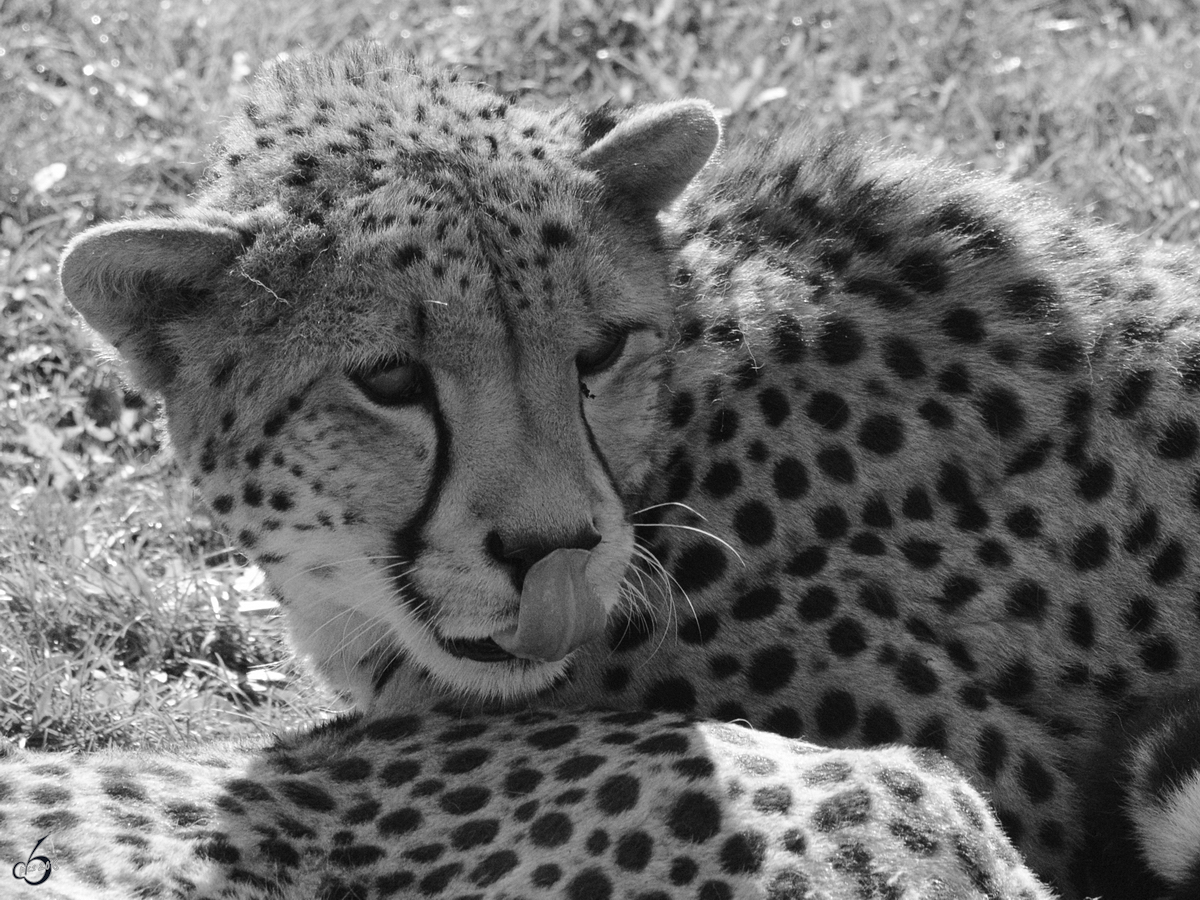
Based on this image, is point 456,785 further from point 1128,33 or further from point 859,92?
point 1128,33

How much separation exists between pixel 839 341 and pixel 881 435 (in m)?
0.19

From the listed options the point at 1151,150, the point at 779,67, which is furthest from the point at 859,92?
the point at 1151,150

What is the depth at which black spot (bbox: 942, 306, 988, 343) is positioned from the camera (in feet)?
10.4

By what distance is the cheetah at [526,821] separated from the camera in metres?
2.51

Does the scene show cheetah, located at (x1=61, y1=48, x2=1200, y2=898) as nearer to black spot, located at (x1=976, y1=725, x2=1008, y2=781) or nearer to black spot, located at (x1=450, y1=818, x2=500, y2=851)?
black spot, located at (x1=976, y1=725, x2=1008, y2=781)

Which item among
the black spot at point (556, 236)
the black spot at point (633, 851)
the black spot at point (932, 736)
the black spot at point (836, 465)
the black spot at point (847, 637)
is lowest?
the black spot at point (932, 736)

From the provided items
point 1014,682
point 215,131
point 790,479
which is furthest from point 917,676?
point 215,131

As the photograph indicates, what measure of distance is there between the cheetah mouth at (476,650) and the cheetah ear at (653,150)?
33.3 inches

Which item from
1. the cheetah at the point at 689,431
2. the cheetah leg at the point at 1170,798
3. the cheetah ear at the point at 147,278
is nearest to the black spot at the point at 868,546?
the cheetah at the point at 689,431

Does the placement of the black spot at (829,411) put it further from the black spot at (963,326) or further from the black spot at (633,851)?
the black spot at (633,851)

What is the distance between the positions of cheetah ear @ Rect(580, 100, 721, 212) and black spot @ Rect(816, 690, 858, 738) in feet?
3.12

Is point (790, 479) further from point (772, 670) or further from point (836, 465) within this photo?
point (772, 670)

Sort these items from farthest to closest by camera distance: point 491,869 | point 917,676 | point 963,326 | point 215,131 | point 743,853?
point 215,131, point 963,326, point 917,676, point 491,869, point 743,853

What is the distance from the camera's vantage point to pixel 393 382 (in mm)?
2756
